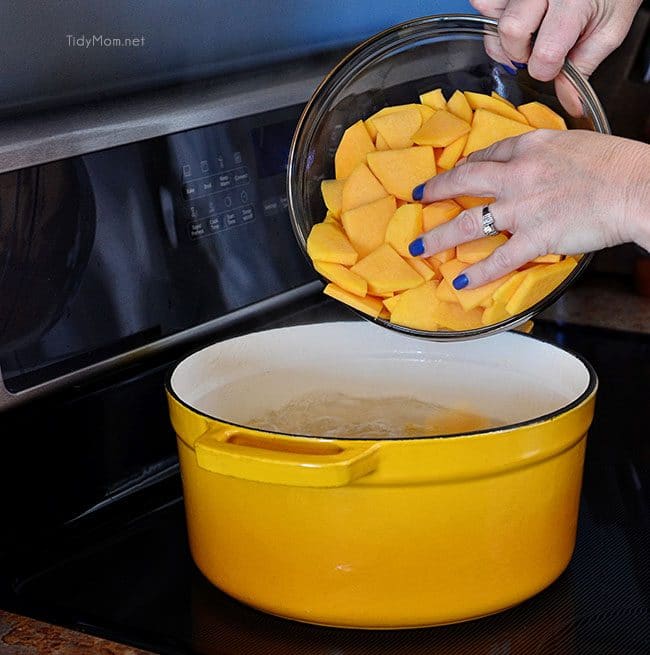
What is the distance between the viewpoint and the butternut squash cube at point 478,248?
2.73 feet

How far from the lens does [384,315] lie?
0.85 meters

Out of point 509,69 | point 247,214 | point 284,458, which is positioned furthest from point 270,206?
point 284,458

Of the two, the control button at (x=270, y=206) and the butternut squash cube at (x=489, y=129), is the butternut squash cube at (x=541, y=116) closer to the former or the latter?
the butternut squash cube at (x=489, y=129)

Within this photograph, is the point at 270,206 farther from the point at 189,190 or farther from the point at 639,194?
the point at 639,194

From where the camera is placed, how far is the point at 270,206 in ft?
3.15

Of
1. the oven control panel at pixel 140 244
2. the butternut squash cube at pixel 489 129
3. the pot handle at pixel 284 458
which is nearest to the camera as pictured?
the pot handle at pixel 284 458

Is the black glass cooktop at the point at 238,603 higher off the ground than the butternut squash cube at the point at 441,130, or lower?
lower

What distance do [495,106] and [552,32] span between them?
72 millimetres

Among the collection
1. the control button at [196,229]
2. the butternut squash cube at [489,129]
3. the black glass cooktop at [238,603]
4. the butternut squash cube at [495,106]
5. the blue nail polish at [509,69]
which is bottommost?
the black glass cooktop at [238,603]

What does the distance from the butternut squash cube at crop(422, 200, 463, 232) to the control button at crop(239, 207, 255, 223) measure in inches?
6.7

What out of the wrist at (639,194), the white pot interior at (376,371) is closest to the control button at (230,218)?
the white pot interior at (376,371)

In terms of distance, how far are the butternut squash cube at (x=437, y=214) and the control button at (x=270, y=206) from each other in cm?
17

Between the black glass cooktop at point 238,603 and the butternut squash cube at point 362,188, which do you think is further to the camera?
the butternut squash cube at point 362,188

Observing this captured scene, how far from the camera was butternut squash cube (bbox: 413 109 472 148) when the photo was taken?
85cm
